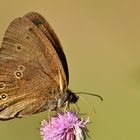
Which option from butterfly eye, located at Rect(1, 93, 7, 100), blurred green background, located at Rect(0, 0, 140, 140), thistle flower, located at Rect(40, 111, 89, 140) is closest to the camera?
thistle flower, located at Rect(40, 111, 89, 140)

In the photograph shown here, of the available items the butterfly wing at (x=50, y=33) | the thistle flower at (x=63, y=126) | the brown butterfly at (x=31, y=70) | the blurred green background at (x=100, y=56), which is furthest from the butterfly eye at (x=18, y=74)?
the blurred green background at (x=100, y=56)

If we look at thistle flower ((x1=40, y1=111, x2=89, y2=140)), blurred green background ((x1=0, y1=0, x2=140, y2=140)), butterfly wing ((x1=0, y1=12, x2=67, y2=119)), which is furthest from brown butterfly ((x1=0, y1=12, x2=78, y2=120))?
blurred green background ((x1=0, y1=0, x2=140, y2=140))

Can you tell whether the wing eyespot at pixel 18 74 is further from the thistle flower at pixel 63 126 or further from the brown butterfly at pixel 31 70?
the thistle flower at pixel 63 126

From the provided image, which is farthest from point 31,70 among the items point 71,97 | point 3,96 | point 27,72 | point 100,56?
point 100,56

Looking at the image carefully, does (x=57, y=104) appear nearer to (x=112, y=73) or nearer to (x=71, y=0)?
(x=112, y=73)

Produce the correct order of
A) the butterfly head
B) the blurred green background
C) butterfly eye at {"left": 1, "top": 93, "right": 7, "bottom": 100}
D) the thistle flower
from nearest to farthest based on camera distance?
the thistle flower, the butterfly head, butterfly eye at {"left": 1, "top": 93, "right": 7, "bottom": 100}, the blurred green background

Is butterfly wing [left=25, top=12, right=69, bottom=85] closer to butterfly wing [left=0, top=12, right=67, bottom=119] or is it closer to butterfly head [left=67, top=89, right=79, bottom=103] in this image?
butterfly wing [left=0, top=12, right=67, bottom=119]

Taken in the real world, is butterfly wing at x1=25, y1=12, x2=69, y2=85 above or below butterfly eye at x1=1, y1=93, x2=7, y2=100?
above

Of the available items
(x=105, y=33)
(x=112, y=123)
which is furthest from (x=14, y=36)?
(x=105, y=33)
